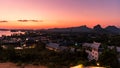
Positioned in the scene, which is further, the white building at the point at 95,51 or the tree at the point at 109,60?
the white building at the point at 95,51

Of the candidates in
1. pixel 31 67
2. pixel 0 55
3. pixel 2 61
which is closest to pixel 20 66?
pixel 31 67

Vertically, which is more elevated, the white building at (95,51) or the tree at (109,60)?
the tree at (109,60)

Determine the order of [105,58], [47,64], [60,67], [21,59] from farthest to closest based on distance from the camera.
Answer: [21,59]
[105,58]
[47,64]
[60,67]

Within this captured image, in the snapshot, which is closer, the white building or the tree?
the tree

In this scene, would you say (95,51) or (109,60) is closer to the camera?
(109,60)

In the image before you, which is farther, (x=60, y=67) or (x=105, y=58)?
(x=105, y=58)

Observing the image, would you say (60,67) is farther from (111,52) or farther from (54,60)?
(111,52)

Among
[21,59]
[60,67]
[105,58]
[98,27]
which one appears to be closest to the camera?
[60,67]

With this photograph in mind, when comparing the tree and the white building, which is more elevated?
the tree

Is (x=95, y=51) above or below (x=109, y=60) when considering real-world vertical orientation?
below

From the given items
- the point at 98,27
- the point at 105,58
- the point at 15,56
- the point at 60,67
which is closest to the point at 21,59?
the point at 15,56
